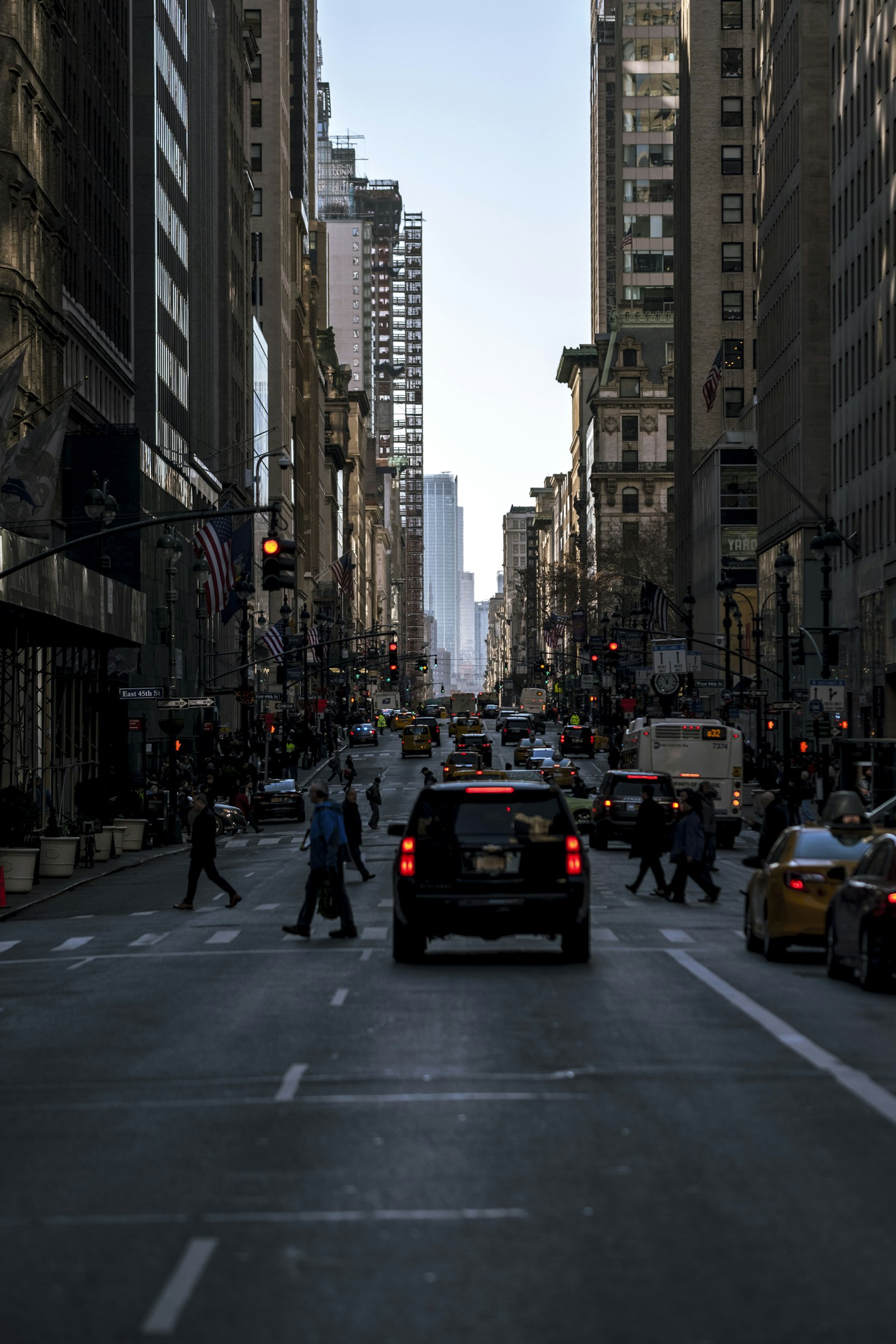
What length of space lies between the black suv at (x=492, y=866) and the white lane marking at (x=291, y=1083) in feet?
22.6

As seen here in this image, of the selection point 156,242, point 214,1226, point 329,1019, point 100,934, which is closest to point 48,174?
point 156,242

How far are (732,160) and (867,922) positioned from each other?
126601 mm

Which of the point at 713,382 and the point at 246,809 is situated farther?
the point at 713,382

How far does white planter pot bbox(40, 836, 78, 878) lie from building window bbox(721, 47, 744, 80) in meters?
109

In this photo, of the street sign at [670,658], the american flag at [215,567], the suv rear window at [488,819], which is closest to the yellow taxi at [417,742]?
the street sign at [670,658]

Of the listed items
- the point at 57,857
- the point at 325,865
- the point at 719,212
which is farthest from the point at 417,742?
the point at 325,865

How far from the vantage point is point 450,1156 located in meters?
10.4

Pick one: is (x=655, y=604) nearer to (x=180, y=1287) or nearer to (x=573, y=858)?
(x=573, y=858)

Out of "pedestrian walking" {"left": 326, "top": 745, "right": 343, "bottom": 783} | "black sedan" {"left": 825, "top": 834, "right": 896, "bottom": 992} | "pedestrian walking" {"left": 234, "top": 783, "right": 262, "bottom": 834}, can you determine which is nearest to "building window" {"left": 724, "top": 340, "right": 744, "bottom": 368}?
"pedestrian walking" {"left": 326, "top": 745, "right": 343, "bottom": 783}

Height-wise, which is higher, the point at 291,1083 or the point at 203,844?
the point at 203,844

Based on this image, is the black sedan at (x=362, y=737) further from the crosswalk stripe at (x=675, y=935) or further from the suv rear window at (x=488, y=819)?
the suv rear window at (x=488, y=819)

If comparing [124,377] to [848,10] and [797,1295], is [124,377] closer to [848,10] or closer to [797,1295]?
[848,10]

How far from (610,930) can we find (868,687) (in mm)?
48533

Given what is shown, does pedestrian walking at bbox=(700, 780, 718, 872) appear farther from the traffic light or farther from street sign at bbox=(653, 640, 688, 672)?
street sign at bbox=(653, 640, 688, 672)
